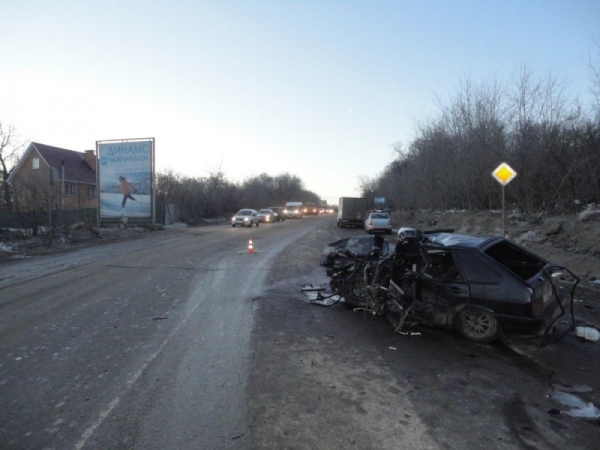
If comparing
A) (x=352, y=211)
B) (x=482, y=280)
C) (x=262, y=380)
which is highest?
(x=352, y=211)

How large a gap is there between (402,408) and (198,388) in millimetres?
2039

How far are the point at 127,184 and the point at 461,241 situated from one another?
28.1 metres

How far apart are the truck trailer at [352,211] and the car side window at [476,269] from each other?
29.6m

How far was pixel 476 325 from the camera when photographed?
A: 18.4 feet

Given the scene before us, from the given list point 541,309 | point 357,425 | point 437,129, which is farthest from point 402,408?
point 437,129

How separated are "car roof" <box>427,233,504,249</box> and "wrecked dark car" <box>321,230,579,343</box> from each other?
14 mm

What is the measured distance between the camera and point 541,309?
5.13 meters

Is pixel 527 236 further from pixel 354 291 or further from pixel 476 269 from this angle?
pixel 476 269

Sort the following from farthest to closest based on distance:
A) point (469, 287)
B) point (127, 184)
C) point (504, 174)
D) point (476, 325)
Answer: point (127, 184) < point (504, 174) < point (476, 325) < point (469, 287)

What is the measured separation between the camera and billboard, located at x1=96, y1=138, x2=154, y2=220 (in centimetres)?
2934

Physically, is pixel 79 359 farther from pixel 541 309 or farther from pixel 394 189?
pixel 394 189

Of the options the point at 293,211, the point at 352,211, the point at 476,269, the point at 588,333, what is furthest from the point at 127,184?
the point at 293,211

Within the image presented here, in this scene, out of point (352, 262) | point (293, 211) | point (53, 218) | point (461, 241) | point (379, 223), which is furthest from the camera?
point (293, 211)

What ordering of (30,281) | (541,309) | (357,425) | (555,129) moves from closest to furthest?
(357,425) → (541,309) → (30,281) → (555,129)
